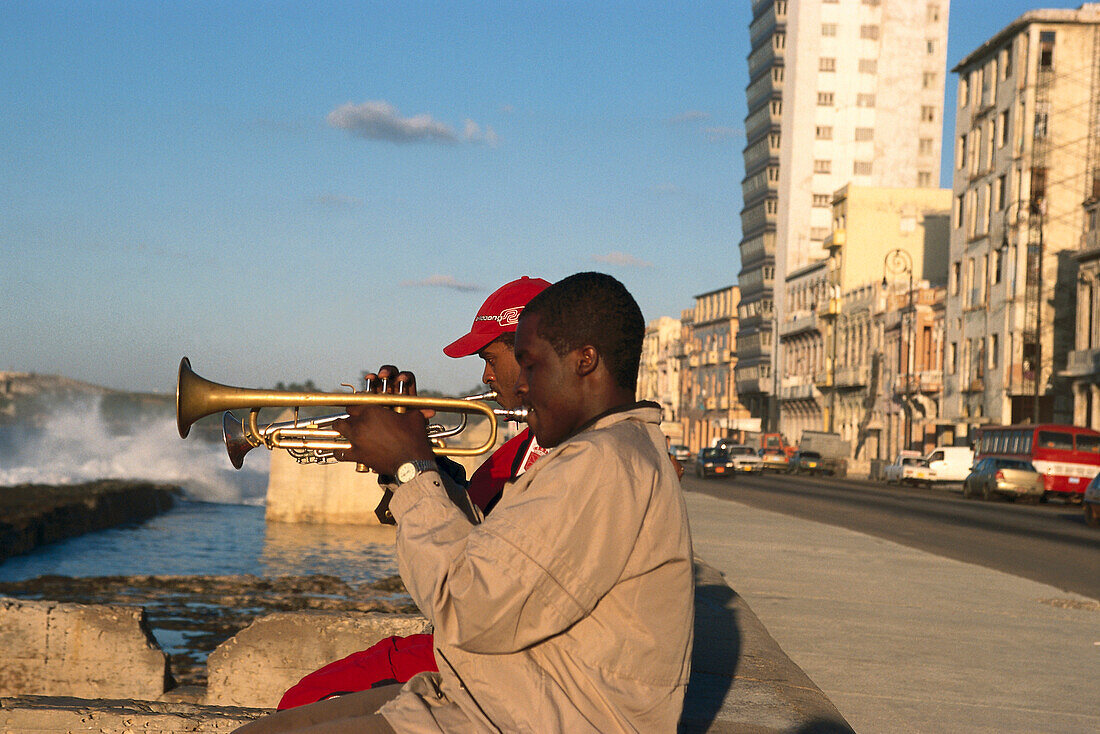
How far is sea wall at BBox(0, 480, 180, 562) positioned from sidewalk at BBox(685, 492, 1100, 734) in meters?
12.4

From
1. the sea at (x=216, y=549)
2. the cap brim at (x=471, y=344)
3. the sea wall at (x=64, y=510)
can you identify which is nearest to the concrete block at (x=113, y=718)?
the cap brim at (x=471, y=344)

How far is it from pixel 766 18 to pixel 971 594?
4341 inches

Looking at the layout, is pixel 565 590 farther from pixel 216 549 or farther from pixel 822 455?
pixel 822 455

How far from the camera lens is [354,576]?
16.1 meters

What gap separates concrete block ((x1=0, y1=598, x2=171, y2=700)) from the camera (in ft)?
21.1

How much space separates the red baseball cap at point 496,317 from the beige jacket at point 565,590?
58.8 inches

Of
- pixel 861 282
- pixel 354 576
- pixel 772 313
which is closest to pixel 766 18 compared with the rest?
pixel 772 313

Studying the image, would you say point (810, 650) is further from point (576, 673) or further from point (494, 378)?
point (576, 673)

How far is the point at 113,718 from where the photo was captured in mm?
4328

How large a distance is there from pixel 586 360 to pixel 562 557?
46 cm

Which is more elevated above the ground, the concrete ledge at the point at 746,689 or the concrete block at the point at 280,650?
the concrete ledge at the point at 746,689

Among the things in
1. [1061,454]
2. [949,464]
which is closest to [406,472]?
[1061,454]

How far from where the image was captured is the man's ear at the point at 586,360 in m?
2.57

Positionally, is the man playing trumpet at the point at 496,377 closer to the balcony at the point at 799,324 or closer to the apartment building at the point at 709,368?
the balcony at the point at 799,324
